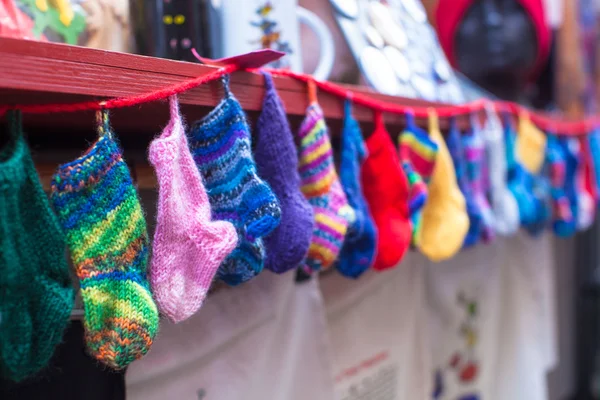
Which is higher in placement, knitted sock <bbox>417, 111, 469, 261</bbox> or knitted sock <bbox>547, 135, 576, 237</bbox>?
knitted sock <bbox>417, 111, 469, 261</bbox>

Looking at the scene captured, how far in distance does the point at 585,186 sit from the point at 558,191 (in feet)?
0.57

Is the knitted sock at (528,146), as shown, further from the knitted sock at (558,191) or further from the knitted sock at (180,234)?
the knitted sock at (180,234)

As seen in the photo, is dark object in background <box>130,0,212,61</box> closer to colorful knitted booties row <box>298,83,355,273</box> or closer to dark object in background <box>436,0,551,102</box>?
colorful knitted booties row <box>298,83,355,273</box>

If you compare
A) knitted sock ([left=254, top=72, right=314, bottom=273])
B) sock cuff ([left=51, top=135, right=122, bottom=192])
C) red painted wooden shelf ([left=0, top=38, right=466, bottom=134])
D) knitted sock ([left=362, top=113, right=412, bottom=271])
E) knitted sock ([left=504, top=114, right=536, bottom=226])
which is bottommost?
knitted sock ([left=504, top=114, right=536, bottom=226])

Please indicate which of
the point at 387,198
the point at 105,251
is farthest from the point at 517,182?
the point at 105,251

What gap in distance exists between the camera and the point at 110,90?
430mm

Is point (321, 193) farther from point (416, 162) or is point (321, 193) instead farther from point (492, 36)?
point (492, 36)

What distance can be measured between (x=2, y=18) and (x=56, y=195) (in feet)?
0.59

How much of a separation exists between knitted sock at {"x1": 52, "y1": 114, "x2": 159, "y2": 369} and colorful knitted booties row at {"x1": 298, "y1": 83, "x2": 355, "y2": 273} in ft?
0.73

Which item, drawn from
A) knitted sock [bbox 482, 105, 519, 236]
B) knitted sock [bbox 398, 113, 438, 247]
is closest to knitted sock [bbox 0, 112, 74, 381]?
knitted sock [bbox 398, 113, 438, 247]

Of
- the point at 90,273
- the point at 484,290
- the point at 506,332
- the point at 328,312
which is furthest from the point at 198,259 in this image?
the point at 506,332

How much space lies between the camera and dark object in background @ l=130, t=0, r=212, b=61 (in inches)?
23.5

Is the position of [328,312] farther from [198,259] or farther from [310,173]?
[198,259]

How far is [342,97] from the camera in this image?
2.22 feet
